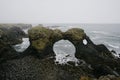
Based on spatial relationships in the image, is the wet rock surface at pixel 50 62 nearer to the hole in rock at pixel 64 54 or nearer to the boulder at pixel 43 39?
the boulder at pixel 43 39

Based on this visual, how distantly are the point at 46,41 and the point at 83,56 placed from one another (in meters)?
9.23

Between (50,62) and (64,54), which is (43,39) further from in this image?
(64,54)

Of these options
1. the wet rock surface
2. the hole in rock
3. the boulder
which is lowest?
the hole in rock

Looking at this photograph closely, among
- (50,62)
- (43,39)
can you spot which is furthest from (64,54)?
(50,62)

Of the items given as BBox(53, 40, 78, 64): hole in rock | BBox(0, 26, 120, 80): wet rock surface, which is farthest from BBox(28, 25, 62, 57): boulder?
BBox(53, 40, 78, 64): hole in rock

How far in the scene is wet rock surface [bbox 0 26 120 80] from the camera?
2781 cm

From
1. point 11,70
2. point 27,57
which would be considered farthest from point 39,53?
point 11,70

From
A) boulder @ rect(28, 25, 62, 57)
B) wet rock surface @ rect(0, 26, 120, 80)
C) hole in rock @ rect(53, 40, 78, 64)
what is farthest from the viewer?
hole in rock @ rect(53, 40, 78, 64)

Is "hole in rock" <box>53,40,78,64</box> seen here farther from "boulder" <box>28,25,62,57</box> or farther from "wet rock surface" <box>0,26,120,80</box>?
"boulder" <box>28,25,62,57</box>

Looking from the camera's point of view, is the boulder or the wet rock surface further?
the boulder

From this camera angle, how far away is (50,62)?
34469 mm

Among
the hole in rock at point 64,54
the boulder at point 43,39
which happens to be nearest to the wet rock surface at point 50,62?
the boulder at point 43,39

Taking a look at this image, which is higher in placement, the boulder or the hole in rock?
the boulder

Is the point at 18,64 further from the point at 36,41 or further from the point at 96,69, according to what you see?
the point at 96,69
